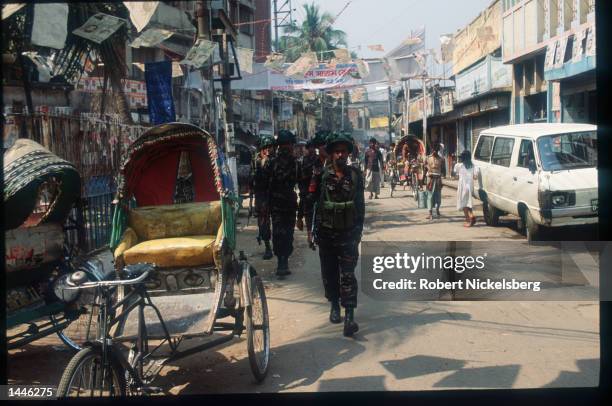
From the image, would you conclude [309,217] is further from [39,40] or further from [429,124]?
[429,124]

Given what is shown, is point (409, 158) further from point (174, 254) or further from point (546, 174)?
point (174, 254)

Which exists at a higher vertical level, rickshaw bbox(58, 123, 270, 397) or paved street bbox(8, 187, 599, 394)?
rickshaw bbox(58, 123, 270, 397)

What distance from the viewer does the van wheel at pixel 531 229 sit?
27.7 feet

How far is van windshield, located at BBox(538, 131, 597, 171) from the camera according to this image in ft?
25.5

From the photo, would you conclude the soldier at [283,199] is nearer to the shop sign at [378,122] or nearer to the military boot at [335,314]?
the military boot at [335,314]

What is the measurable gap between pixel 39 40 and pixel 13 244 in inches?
66.3

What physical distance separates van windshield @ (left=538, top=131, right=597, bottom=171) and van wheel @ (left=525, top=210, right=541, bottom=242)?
28.9 inches

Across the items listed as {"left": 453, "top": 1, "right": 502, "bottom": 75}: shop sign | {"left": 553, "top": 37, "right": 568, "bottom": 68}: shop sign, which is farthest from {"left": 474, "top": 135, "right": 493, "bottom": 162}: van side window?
{"left": 453, "top": 1, "right": 502, "bottom": 75}: shop sign

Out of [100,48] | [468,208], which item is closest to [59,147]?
[100,48]

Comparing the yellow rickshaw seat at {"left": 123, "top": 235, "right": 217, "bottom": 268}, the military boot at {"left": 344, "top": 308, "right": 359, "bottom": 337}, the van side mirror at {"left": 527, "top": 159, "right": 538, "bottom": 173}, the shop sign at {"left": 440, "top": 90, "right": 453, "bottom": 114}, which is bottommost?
the military boot at {"left": 344, "top": 308, "right": 359, "bottom": 337}

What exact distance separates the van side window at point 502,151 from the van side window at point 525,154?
14.2 inches

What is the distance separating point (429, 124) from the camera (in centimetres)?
2008

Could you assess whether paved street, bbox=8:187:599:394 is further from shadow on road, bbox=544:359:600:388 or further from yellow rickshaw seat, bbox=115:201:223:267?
yellow rickshaw seat, bbox=115:201:223:267

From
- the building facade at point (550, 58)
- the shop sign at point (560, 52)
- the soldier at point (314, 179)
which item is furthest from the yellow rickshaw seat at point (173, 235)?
the shop sign at point (560, 52)
